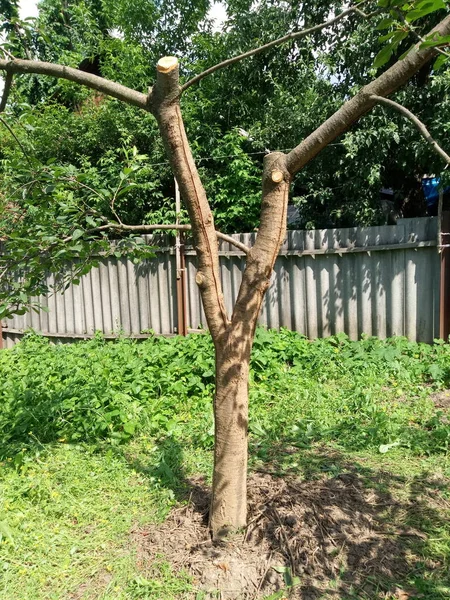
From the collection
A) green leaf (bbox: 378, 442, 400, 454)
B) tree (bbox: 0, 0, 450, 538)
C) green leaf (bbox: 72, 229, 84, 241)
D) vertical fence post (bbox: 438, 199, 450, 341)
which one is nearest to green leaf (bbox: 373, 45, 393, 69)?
tree (bbox: 0, 0, 450, 538)

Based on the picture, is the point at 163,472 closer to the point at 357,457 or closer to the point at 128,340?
the point at 357,457

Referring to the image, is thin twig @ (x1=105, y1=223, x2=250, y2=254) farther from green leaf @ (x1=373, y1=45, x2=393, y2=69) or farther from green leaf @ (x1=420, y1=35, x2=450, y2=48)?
green leaf @ (x1=420, y1=35, x2=450, y2=48)

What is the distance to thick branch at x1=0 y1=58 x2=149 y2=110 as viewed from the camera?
8.65 feet

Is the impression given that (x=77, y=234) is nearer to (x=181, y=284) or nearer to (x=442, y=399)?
(x=442, y=399)

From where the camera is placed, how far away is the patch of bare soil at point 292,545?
2.55 meters

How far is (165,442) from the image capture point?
4223 mm

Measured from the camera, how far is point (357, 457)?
375cm

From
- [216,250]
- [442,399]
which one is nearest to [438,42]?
[216,250]

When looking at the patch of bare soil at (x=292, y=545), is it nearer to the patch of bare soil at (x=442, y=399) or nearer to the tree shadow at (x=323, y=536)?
the tree shadow at (x=323, y=536)

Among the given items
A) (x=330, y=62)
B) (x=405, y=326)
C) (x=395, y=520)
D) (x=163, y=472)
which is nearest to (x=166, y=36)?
(x=330, y=62)

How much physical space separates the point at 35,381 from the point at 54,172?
307 cm

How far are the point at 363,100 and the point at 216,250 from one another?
0.99m

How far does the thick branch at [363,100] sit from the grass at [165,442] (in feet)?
6.67

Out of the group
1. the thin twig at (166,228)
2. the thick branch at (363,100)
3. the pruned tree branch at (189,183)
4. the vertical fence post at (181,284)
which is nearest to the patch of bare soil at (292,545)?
the pruned tree branch at (189,183)
